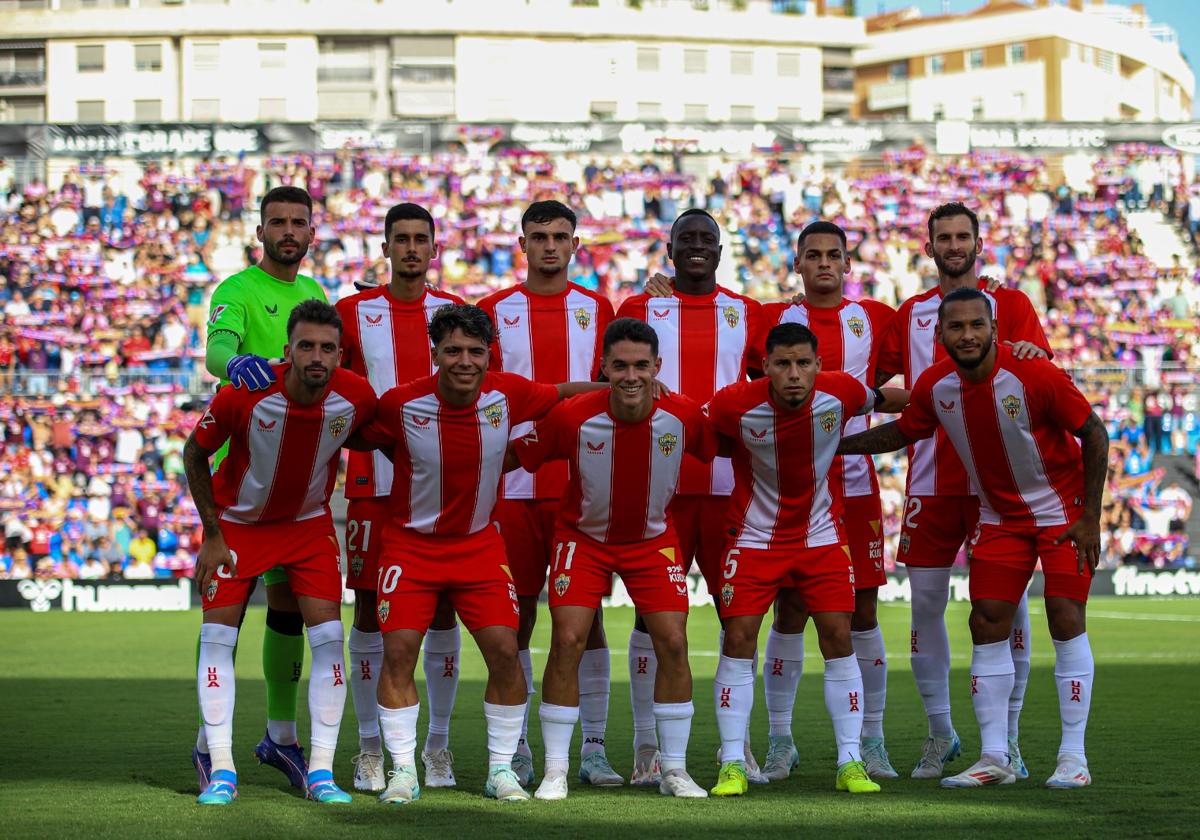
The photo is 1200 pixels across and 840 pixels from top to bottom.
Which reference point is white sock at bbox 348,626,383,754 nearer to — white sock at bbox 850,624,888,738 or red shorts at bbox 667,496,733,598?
red shorts at bbox 667,496,733,598

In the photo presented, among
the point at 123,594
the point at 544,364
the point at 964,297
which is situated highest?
the point at 964,297

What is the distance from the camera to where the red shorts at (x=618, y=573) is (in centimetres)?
648

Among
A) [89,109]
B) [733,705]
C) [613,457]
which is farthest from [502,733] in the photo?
[89,109]

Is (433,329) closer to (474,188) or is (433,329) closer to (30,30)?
(474,188)

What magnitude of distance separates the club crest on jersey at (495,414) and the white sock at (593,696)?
1299 millimetres

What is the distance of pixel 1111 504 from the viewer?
23.5m

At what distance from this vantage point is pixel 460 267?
2856 cm

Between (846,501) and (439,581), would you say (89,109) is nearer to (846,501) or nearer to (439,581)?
(846,501)

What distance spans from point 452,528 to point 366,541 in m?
0.61

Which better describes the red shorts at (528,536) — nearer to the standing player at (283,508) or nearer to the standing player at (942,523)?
the standing player at (283,508)

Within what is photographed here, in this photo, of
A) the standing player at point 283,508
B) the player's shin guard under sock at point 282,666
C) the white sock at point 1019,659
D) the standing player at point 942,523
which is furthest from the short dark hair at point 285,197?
the white sock at point 1019,659

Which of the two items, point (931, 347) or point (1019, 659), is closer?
point (1019, 659)

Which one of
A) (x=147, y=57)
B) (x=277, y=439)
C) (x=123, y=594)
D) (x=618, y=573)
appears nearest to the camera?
(x=277, y=439)

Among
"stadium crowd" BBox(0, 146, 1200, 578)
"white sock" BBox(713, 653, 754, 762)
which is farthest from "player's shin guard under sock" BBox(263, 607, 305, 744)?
"stadium crowd" BBox(0, 146, 1200, 578)
